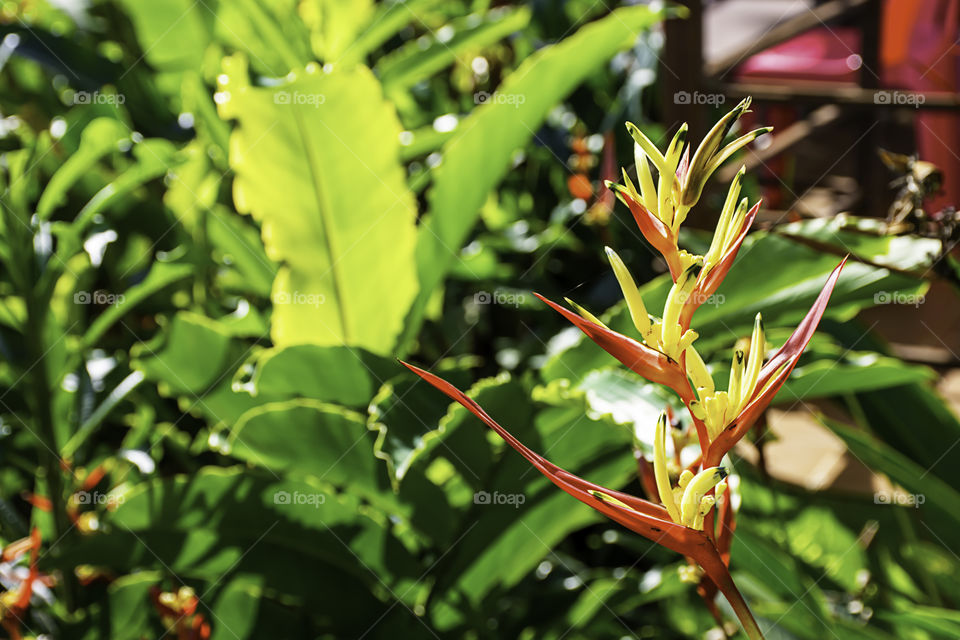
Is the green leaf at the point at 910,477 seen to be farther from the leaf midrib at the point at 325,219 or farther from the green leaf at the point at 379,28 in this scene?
the green leaf at the point at 379,28

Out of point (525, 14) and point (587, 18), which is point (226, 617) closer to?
point (525, 14)

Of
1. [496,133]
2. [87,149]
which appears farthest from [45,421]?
[496,133]

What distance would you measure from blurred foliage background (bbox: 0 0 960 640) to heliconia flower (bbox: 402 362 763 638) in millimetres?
286

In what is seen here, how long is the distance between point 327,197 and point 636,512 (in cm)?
69

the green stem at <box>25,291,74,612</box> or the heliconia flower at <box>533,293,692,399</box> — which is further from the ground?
the heliconia flower at <box>533,293,692,399</box>

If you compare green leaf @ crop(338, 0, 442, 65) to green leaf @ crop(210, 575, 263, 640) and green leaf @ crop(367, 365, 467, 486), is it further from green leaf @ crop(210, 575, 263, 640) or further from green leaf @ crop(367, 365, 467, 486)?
green leaf @ crop(210, 575, 263, 640)

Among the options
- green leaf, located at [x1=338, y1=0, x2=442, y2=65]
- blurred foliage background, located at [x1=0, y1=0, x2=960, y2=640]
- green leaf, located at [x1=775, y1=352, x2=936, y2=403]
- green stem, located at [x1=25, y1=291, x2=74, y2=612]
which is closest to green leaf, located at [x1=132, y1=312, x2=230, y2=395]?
blurred foliage background, located at [x1=0, y1=0, x2=960, y2=640]

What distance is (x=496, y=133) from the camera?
893 mm

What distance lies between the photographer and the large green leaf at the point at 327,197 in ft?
2.84

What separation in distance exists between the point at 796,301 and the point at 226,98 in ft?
1.88

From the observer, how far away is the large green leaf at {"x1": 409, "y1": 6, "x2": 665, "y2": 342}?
2.89 ft

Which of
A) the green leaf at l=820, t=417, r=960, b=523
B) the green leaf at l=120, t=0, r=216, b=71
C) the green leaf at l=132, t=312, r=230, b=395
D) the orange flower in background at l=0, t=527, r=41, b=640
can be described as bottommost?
the green leaf at l=820, t=417, r=960, b=523

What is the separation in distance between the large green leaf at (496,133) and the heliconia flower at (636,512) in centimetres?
65

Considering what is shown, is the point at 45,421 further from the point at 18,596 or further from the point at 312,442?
the point at 312,442
